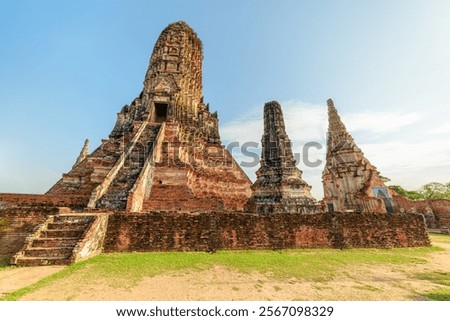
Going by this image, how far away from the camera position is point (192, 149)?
17.6 metres

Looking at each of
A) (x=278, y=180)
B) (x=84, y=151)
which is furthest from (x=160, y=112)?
(x=278, y=180)

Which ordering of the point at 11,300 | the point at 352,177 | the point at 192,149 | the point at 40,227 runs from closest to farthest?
the point at 11,300 → the point at 40,227 → the point at 352,177 → the point at 192,149

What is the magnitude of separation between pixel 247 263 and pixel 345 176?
47.9 feet

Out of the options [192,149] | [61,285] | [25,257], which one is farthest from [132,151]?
[61,285]

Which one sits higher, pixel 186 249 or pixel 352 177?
pixel 352 177

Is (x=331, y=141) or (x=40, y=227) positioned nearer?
(x=40, y=227)

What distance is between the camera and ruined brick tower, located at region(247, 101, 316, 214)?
9.40 m

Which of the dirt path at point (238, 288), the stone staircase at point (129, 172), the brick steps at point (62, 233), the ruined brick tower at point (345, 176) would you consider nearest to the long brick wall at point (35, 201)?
the stone staircase at point (129, 172)

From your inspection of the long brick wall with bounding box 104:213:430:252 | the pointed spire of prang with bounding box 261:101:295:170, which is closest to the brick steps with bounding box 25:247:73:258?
the long brick wall with bounding box 104:213:430:252

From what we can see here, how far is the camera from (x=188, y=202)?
1080 centimetres

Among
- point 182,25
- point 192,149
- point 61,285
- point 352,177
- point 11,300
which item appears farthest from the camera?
point 182,25

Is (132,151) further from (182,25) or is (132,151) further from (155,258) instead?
(182,25)

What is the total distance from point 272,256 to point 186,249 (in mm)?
2832
